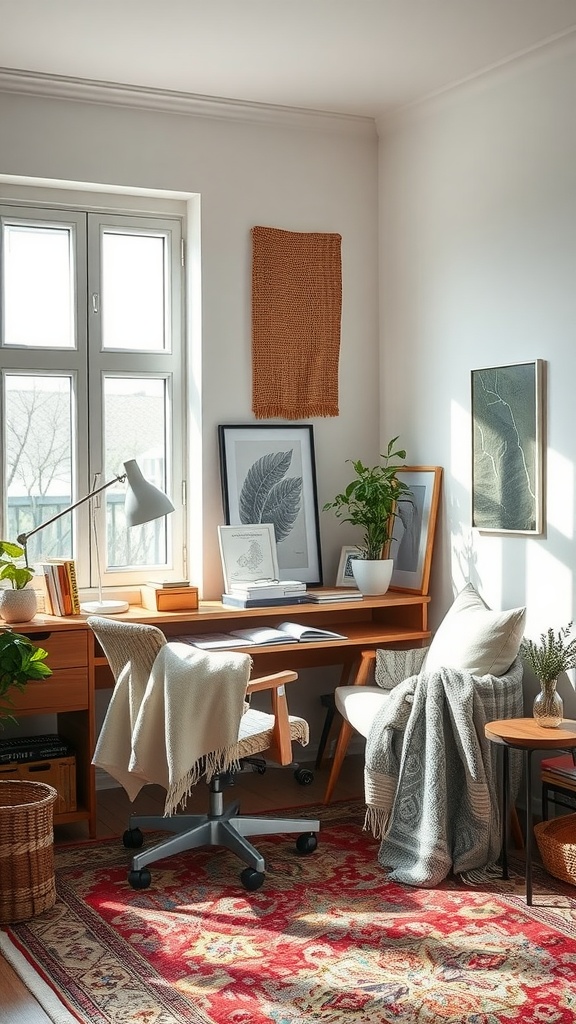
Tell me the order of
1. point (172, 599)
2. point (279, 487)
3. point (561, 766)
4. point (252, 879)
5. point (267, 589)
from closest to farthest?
point (252, 879) → point (561, 766) → point (172, 599) → point (267, 589) → point (279, 487)

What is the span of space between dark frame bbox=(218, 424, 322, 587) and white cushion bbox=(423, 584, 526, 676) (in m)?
1.04

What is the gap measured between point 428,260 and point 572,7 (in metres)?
1.27

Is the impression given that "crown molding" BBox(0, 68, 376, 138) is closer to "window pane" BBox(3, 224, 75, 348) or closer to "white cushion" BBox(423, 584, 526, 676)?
"window pane" BBox(3, 224, 75, 348)

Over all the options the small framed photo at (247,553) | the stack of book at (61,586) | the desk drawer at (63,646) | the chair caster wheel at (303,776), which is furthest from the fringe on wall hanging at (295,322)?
the chair caster wheel at (303,776)

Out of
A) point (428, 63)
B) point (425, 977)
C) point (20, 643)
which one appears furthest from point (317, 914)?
point (428, 63)

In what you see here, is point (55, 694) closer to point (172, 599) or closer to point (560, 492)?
point (172, 599)

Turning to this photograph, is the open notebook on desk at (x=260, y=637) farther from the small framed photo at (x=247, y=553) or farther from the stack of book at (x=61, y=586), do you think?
the stack of book at (x=61, y=586)

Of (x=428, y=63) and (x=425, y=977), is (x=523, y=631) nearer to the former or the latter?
(x=425, y=977)

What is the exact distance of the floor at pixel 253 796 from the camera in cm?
404

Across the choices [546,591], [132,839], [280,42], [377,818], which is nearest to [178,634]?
[132,839]

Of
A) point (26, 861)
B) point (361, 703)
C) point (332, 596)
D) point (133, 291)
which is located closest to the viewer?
point (26, 861)

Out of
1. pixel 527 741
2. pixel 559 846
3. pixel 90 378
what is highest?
pixel 90 378

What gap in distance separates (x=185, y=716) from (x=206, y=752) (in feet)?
0.44

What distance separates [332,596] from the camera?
4.50m
